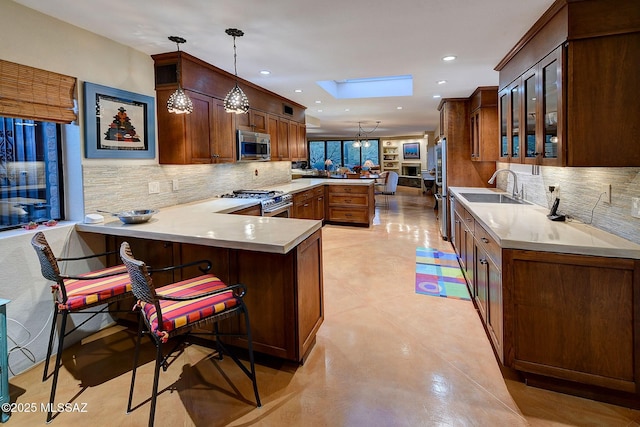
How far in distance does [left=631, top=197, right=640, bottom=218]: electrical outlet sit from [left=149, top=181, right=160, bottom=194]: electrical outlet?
356 cm

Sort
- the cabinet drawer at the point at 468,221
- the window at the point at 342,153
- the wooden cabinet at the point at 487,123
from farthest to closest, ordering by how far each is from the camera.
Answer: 1. the window at the point at 342,153
2. the wooden cabinet at the point at 487,123
3. the cabinet drawer at the point at 468,221

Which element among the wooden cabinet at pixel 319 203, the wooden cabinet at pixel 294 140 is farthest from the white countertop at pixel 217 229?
the wooden cabinet at pixel 319 203

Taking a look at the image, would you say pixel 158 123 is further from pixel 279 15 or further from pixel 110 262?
pixel 279 15

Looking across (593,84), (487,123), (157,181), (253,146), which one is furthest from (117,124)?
(487,123)

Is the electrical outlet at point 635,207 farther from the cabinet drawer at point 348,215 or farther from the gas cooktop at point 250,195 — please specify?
the cabinet drawer at point 348,215

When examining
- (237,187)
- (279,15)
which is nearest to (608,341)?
(279,15)

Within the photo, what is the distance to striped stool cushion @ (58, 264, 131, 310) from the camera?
6.42 feet

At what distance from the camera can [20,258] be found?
88.0 inches

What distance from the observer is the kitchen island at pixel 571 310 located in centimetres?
178

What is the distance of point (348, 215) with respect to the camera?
6680 millimetres

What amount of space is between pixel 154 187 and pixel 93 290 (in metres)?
1.44

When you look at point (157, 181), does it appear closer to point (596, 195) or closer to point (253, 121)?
point (253, 121)

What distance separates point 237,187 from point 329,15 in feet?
9.11

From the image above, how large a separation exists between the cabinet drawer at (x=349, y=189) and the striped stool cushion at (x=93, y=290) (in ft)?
15.7
